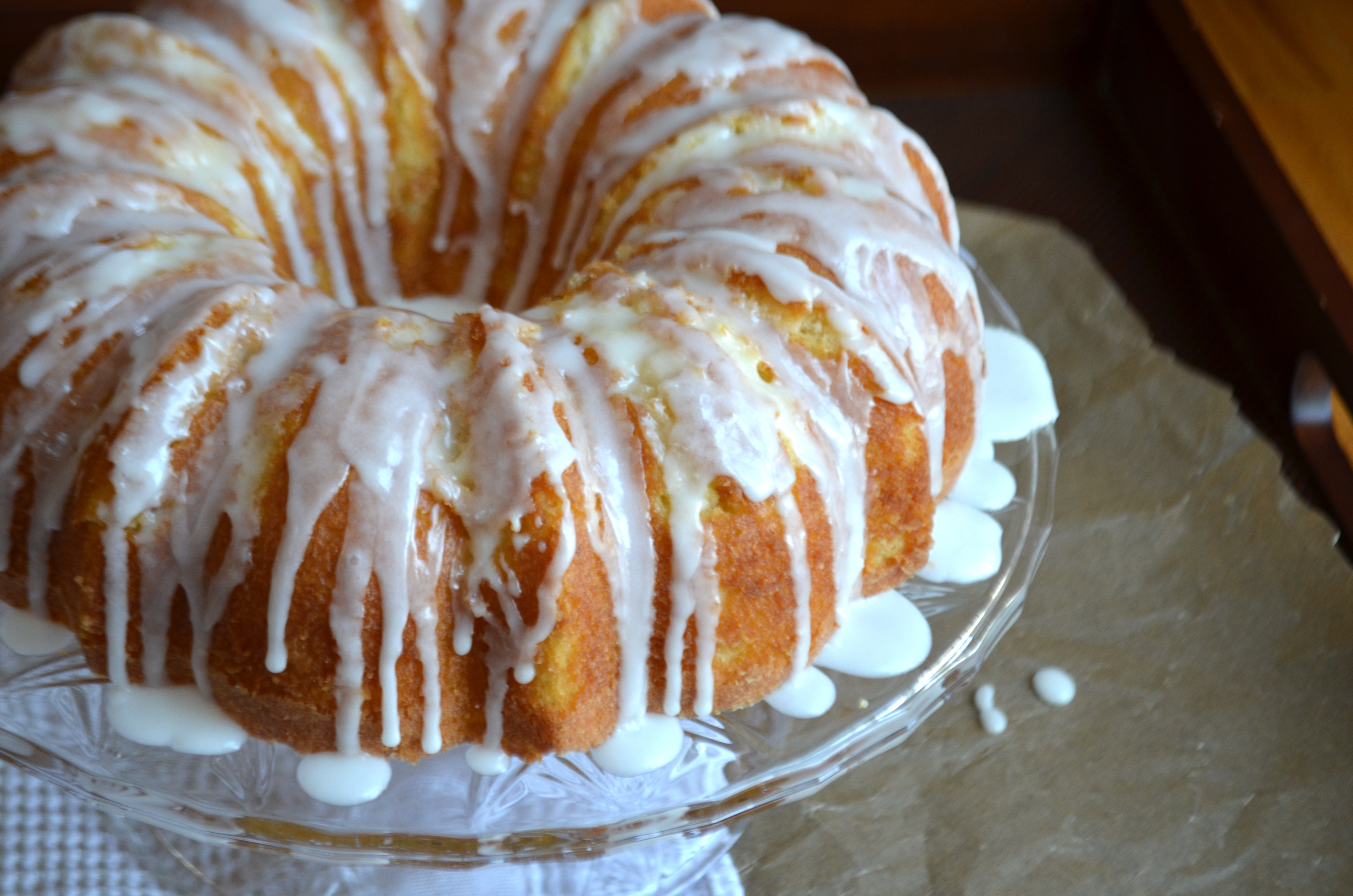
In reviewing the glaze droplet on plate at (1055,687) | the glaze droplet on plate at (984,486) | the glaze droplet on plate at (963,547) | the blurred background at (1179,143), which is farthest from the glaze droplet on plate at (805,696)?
the blurred background at (1179,143)

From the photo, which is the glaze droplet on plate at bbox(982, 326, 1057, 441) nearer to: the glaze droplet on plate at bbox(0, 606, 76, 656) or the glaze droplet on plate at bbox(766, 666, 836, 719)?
the glaze droplet on plate at bbox(766, 666, 836, 719)

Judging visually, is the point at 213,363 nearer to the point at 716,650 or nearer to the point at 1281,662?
the point at 716,650

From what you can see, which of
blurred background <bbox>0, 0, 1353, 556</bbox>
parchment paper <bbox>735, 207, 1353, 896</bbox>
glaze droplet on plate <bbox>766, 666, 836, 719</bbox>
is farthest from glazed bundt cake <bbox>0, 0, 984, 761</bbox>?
blurred background <bbox>0, 0, 1353, 556</bbox>

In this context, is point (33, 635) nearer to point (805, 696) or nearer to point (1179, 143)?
point (805, 696)

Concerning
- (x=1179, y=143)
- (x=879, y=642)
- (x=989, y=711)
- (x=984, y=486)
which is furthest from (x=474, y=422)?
(x=1179, y=143)

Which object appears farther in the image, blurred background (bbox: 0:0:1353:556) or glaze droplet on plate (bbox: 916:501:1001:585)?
blurred background (bbox: 0:0:1353:556)

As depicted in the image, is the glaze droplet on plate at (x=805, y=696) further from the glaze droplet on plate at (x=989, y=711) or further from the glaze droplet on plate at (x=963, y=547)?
the glaze droplet on plate at (x=989, y=711)

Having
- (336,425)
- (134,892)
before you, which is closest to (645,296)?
(336,425)
